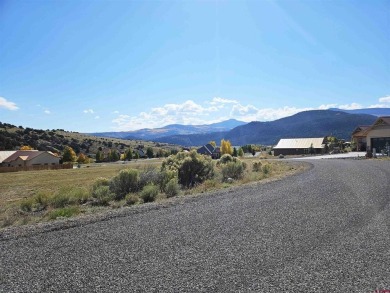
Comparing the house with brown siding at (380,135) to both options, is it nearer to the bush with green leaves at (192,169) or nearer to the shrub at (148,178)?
the bush with green leaves at (192,169)

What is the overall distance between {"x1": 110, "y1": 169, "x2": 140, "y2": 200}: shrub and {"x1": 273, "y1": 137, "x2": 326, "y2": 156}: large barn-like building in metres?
76.7

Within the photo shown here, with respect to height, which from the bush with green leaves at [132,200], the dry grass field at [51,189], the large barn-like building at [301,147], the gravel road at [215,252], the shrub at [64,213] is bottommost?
the large barn-like building at [301,147]

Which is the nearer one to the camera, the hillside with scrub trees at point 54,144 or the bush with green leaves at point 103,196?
the bush with green leaves at point 103,196

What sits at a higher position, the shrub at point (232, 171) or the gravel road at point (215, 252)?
the gravel road at point (215, 252)

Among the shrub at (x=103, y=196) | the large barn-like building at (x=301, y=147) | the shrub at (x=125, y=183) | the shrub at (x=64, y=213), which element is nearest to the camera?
the shrub at (x=64, y=213)

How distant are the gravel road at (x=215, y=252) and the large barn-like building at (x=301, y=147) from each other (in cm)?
8238

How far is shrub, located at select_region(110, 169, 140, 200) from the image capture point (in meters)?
17.9

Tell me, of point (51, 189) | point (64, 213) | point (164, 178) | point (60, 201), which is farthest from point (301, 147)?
point (64, 213)

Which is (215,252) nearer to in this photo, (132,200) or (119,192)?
(132,200)

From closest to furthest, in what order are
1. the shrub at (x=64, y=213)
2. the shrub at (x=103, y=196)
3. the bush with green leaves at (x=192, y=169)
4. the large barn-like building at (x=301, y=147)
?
the shrub at (x=64, y=213), the shrub at (x=103, y=196), the bush with green leaves at (x=192, y=169), the large barn-like building at (x=301, y=147)

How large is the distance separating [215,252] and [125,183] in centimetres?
1236

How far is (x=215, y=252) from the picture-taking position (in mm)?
6629

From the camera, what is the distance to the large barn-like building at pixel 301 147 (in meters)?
89.4

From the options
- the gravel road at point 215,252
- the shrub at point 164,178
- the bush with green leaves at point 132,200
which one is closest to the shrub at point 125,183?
the shrub at point 164,178
